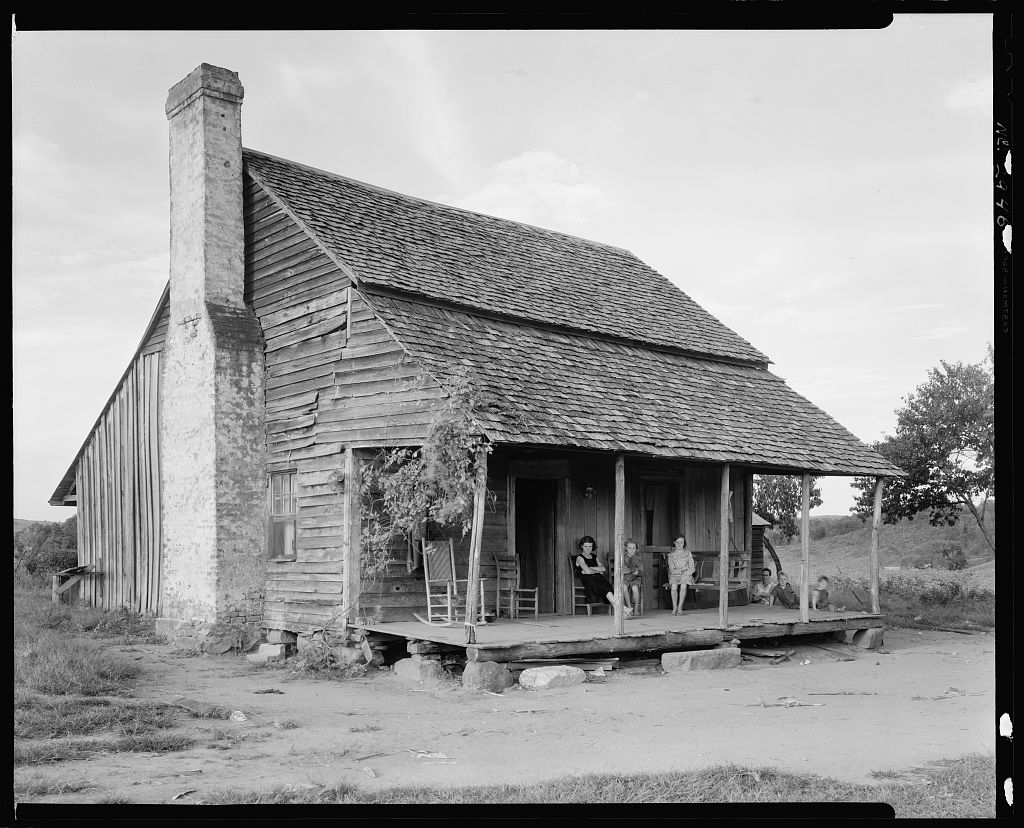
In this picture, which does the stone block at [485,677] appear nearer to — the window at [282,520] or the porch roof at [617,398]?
the porch roof at [617,398]

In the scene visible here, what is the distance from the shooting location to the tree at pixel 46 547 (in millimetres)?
23672

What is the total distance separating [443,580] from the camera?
1408 cm

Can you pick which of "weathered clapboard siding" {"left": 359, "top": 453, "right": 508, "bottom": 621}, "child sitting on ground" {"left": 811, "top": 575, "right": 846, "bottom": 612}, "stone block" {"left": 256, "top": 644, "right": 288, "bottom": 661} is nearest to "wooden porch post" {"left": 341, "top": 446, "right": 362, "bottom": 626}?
"weathered clapboard siding" {"left": 359, "top": 453, "right": 508, "bottom": 621}

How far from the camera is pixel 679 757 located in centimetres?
817

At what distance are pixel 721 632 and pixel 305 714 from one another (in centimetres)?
684

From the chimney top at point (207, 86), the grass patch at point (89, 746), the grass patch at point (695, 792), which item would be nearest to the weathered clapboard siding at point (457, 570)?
the grass patch at point (89, 746)

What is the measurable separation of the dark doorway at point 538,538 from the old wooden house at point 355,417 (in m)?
0.04

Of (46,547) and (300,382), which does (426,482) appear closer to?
(300,382)

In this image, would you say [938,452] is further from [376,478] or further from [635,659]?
[376,478]

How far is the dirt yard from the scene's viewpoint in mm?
7773

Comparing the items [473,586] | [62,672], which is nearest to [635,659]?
[473,586]

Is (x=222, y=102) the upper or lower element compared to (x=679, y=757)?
upper
